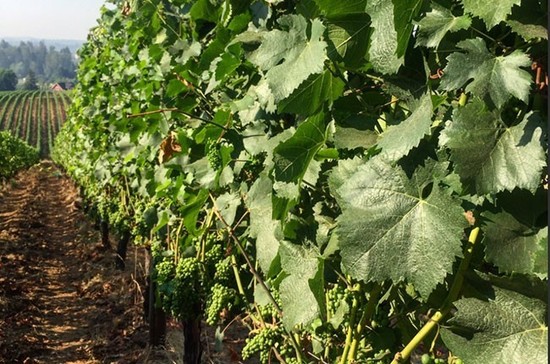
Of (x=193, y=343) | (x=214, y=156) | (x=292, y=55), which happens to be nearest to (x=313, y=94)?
(x=292, y=55)

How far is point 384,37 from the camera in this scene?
129cm

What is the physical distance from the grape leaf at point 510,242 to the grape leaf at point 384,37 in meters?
0.38

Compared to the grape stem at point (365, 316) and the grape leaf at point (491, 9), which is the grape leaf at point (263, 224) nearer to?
the grape stem at point (365, 316)

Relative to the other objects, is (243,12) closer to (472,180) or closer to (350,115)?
(350,115)

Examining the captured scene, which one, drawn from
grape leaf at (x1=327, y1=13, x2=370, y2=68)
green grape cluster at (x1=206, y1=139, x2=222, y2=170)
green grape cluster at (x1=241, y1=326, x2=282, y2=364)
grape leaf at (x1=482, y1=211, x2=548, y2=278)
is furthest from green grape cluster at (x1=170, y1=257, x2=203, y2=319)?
grape leaf at (x1=482, y1=211, x2=548, y2=278)

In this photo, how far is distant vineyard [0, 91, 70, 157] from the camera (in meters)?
56.1

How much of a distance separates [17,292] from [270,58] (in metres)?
7.82

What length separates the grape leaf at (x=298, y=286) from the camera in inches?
67.3

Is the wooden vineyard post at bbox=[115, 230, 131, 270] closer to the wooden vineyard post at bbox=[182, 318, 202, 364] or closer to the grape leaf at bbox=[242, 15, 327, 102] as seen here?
the wooden vineyard post at bbox=[182, 318, 202, 364]

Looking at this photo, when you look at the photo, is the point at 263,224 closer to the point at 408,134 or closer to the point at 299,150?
the point at 299,150

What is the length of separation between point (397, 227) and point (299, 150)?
0.45m

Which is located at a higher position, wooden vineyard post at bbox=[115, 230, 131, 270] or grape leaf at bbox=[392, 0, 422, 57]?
grape leaf at bbox=[392, 0, 422, 57]

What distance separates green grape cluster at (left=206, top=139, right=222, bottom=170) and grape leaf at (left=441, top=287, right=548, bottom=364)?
1.44 m

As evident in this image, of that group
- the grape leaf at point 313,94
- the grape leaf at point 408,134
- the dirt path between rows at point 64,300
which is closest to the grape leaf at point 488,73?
the grape leaf at point 408,134
